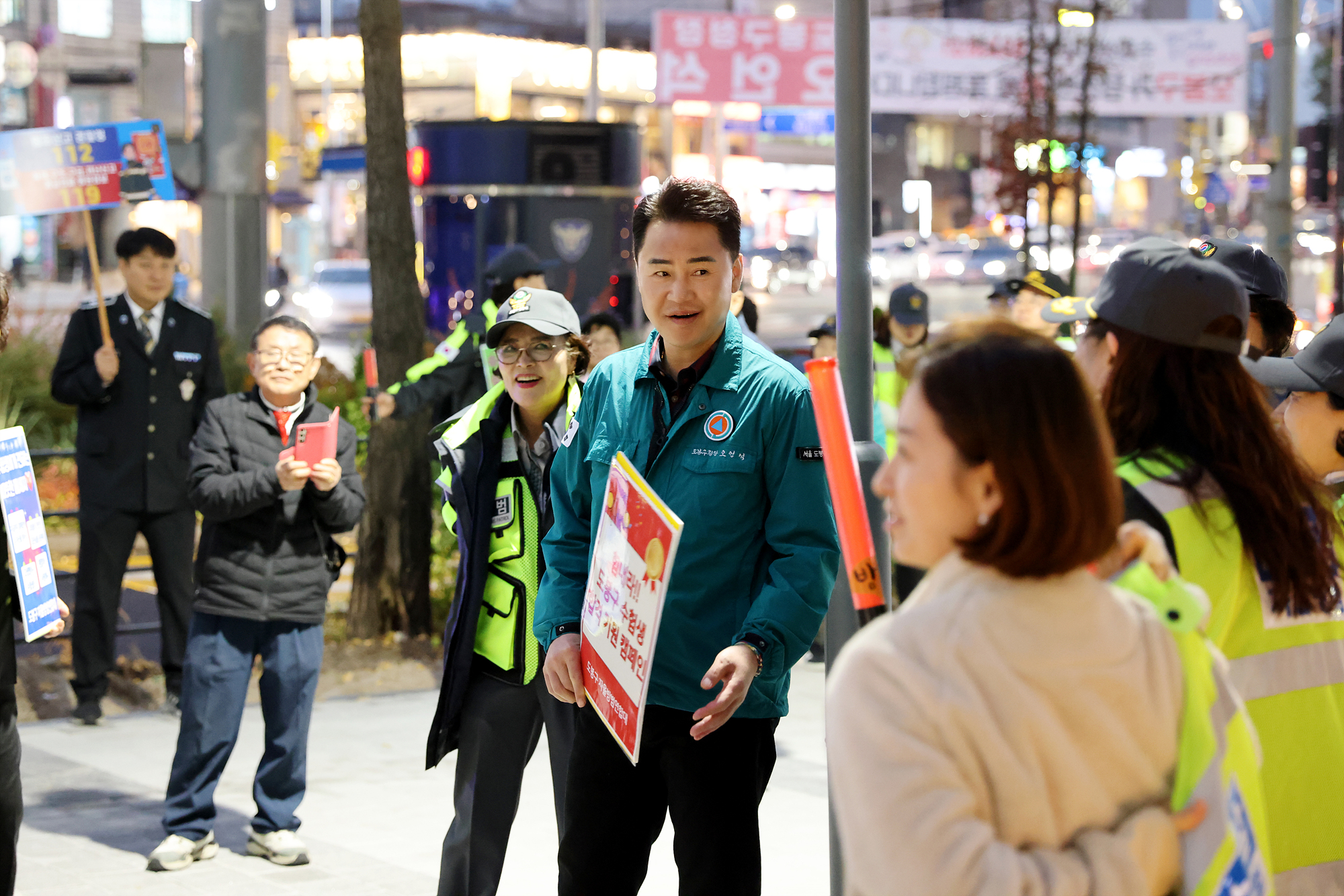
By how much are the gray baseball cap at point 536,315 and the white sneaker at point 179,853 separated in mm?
2212

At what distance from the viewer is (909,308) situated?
30.5 ft

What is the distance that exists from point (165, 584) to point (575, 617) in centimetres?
469

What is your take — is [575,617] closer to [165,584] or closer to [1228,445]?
[1228,445]

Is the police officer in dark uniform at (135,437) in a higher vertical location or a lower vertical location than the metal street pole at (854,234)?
lower

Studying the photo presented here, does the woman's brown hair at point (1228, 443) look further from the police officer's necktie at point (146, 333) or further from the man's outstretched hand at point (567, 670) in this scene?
the police officer's necktie at point (146, 333)

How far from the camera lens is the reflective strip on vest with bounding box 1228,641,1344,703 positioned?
7.91ft

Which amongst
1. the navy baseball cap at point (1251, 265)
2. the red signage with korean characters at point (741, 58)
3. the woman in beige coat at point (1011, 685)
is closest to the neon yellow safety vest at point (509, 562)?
the navy baseball cap at point (1251, 265)

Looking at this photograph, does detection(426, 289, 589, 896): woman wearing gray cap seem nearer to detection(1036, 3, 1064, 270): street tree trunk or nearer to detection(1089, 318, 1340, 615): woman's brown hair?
detection(1089, 318, 1340, 615): woman's brown hair

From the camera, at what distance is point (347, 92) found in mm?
66938

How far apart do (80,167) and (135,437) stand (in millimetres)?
1508

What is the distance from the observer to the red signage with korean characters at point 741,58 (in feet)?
82.0

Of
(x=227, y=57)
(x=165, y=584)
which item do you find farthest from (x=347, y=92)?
(x=165, y=584)

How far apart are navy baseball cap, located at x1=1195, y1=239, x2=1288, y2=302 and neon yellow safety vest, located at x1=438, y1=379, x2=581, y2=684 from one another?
1762 mm

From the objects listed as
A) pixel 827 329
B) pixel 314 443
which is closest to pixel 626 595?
pixel 314 443
